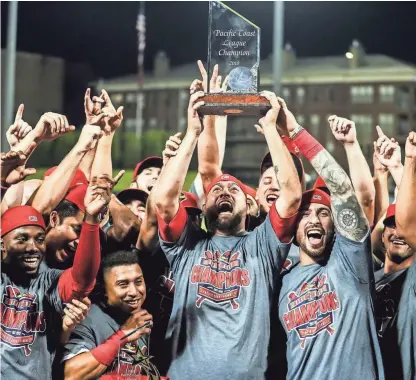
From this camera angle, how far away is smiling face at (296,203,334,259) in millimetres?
3795

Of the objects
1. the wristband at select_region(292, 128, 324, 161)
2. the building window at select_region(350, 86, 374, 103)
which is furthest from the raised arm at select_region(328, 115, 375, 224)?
the building window at select_region(350, 86, 374, 103)

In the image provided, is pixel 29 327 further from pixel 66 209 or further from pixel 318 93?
pixel 318 93

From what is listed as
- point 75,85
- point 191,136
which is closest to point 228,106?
point 191,136

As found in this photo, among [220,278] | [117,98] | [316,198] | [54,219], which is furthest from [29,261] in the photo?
[117,98]

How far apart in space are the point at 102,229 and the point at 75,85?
5147 millimetres

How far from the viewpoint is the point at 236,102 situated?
3.87 m

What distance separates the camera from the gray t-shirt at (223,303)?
3723mm

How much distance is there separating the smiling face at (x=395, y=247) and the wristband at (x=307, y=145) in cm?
55

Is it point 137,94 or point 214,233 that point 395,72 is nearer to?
point 137,94

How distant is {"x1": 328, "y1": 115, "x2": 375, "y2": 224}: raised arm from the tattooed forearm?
0.64ft

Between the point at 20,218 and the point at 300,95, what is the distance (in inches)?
336

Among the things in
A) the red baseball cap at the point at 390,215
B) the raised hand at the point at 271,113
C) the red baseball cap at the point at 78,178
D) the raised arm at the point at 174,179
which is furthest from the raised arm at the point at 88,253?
the red baseball cap at the point at 390,215

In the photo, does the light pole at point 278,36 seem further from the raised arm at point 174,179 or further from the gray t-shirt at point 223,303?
the gray t-shirt at point 223,303

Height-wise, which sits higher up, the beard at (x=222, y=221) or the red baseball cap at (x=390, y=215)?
the red baseball cap at (x=390, y=215)
